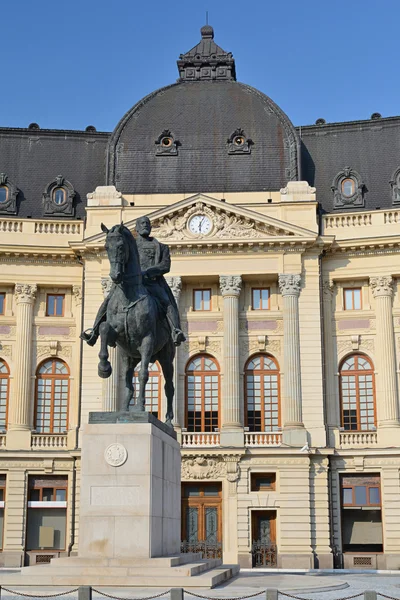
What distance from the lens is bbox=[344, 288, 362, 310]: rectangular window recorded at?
48.0m

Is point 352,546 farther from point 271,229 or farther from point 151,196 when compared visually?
point 151,196

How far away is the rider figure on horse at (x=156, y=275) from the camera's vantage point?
22469 mm

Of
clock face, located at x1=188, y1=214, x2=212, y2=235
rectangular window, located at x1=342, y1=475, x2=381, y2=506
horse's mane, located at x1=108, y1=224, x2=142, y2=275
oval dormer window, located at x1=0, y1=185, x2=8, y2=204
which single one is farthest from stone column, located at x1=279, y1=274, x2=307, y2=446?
horse's mane, located at x1=108, y1=224, x2=142, y2=275

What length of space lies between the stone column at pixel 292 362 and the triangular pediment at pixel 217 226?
208 cm

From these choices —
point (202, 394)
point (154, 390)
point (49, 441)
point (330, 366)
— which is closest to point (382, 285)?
point (330, 366)

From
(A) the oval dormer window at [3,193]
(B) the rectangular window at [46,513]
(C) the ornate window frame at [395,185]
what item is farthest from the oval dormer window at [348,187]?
(B) the rectangular window at [46,513]

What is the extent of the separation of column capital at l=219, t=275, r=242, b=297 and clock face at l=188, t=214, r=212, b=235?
234 cm

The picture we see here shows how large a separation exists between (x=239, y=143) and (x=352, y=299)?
31.5 ft

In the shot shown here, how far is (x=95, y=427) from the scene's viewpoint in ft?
66.6

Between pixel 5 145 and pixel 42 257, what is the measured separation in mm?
7685

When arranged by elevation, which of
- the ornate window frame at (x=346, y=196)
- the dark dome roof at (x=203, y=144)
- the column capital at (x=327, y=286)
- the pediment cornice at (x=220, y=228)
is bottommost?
the column capital at (x=327, y=286)

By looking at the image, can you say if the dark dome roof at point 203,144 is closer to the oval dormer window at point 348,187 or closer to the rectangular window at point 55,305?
the oval dormer window at point 348,187

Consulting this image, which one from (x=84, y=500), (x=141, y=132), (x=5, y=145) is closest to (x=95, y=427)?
(x=84, y=500)

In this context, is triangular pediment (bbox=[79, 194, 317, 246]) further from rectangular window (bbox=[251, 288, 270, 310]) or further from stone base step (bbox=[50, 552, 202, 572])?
stone base step (bbox=[50, 552, 202, 572])
